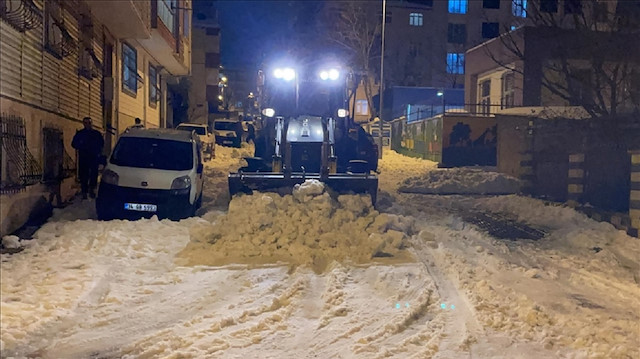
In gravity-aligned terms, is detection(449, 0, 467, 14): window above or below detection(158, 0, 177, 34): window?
above

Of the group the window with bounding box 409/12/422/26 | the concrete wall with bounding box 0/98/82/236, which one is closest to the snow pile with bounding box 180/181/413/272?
the concrete wall with bounding box 0/98/82/236

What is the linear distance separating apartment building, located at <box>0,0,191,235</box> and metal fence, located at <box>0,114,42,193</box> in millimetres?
16

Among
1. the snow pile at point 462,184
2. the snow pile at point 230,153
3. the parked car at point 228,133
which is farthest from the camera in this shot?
the parked car at point 228,133

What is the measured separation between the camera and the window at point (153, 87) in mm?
23828

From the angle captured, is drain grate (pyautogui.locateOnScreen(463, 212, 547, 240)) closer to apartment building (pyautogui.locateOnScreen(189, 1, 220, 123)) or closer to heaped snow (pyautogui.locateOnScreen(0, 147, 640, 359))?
heaped snow (pyautogui.locateOnScreen(0, 147, 640, 359))

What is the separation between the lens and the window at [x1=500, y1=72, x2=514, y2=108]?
29383 millimetres

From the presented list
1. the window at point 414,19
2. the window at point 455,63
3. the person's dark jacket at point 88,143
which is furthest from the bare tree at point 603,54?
the window at point 414,19

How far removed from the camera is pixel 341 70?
1327 cm

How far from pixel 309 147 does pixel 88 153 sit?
4.83 meters

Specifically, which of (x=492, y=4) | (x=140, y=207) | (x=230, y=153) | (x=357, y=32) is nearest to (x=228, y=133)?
(x=230, y=153)

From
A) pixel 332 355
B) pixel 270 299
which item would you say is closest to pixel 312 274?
pixel 270 299

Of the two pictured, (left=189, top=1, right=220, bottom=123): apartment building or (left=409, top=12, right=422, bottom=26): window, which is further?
(left=409, top=12, right=422, bottom=26): window

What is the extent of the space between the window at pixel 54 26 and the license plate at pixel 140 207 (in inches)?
152

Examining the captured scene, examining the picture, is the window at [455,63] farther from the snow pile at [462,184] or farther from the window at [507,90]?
the snow pile at [462,184]
